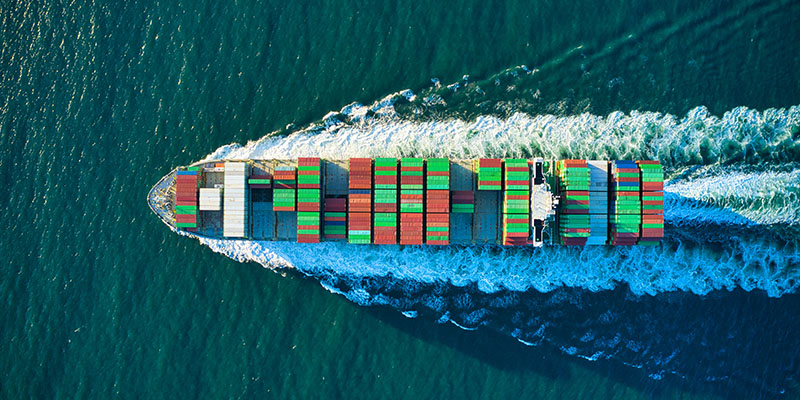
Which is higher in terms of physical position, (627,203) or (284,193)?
(284,193)

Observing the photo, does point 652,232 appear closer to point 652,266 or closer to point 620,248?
point 620,248

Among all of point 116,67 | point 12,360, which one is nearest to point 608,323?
point 116,67

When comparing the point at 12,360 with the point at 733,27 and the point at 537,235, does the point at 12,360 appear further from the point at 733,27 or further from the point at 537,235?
the point at 733,27

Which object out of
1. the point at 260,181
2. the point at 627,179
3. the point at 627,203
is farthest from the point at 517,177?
the point at 260,181

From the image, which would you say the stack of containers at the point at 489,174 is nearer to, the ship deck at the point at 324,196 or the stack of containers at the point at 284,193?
the ship deck at the point at 324,196

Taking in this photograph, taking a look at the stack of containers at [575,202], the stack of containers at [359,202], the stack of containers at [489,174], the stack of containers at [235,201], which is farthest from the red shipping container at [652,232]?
the stack of containers at [235,201]

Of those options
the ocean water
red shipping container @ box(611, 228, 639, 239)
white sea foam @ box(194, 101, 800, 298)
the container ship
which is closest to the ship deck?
the container ship

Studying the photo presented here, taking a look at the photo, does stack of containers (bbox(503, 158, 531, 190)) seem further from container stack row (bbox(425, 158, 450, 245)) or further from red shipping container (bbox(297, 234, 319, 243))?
red shipping container (bbox(297, 234, 319, 243))
